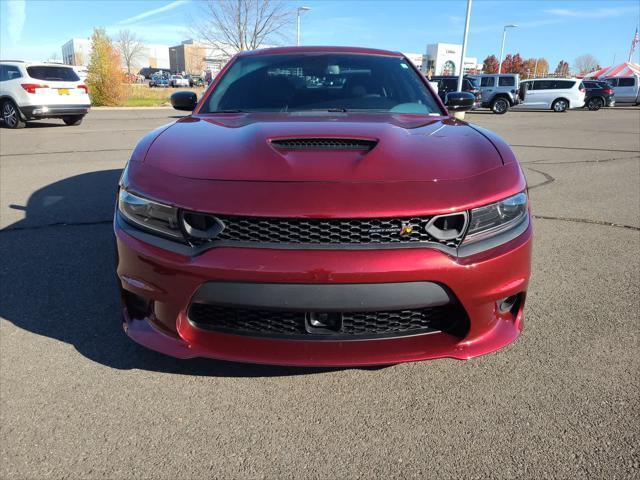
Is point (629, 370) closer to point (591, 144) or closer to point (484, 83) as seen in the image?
point (591, 144)

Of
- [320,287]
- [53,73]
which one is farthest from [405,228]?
[53,73]

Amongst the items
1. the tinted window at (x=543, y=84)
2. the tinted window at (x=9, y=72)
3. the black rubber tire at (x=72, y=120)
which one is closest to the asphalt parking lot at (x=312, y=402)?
the tinted window at (x=9, y=72)

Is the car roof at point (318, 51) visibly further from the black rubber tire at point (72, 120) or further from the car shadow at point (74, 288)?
the black rubber tire at point (72, 120)

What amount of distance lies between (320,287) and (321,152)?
64 cm

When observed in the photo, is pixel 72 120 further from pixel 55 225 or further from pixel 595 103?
pixel 595 103

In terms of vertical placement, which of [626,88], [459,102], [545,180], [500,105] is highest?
[459,102]

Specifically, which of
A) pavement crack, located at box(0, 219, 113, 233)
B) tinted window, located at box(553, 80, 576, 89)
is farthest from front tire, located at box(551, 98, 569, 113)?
pavement crack, located at box(0, 219, 113, 233)

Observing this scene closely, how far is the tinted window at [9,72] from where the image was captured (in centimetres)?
1265

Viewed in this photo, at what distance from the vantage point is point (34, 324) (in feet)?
9.29

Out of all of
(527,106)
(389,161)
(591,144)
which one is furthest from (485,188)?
(527,106)

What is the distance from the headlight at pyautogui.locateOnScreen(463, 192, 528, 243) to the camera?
1937 millimetres

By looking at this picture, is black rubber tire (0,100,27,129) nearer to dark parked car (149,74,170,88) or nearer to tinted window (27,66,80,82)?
tinted window (27,66,80,82)

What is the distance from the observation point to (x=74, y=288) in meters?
3.27

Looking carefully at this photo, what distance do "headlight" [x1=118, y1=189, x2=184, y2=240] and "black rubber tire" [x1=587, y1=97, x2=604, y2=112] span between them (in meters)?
32.6
